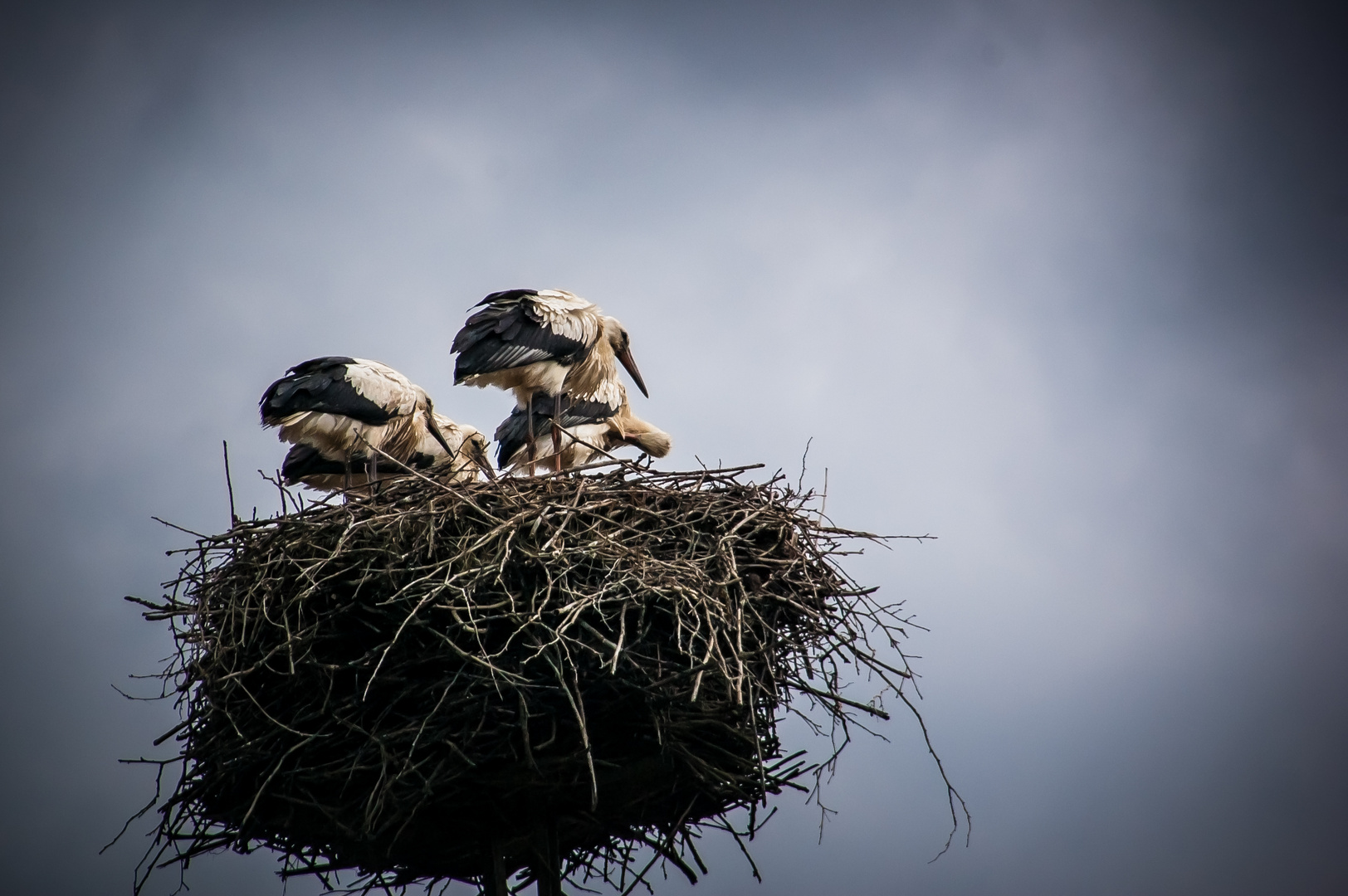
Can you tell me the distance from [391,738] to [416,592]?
534 mm

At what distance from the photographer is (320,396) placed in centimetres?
751

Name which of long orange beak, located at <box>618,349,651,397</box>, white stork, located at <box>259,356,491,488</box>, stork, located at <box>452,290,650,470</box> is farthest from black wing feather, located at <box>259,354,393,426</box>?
long orange beak, located at <box>618,349,651,397</box>

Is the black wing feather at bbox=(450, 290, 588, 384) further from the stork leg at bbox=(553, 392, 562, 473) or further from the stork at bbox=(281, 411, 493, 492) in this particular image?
the stork at bbox=(281, 411, 493, 492)

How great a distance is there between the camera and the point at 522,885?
5156mm

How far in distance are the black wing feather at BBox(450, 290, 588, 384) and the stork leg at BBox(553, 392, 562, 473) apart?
30 centimetres

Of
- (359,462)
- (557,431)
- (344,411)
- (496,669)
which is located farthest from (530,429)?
(496,669)

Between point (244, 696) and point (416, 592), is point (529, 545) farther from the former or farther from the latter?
point (244, 696)

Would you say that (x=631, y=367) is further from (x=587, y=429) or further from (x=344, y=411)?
(x=344, y=411)

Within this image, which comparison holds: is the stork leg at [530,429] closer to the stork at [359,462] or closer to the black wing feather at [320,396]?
the stork at [359,462]

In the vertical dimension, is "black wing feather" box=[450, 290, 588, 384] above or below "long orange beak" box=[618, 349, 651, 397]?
below

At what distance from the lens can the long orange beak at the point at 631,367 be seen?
9008 mm

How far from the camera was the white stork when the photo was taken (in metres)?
7.52

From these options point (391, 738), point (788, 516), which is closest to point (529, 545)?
point (391, 738)

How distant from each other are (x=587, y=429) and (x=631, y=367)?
67 centimetres
